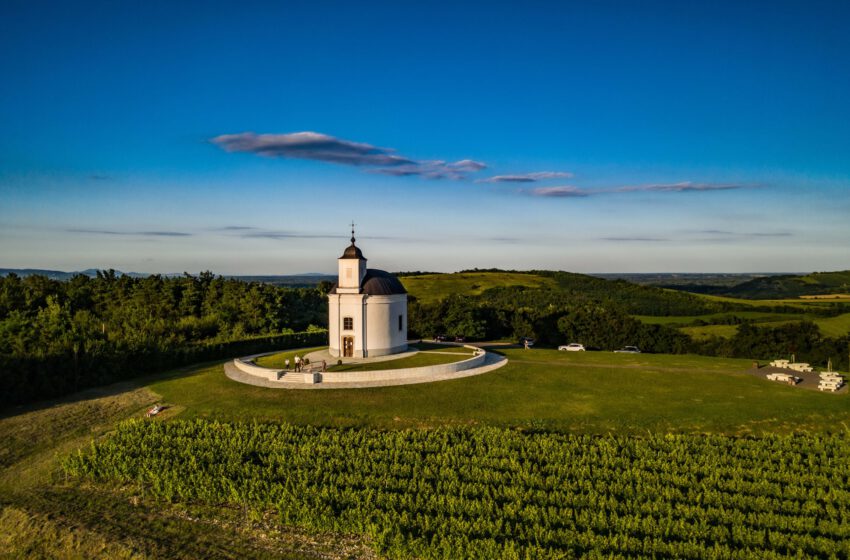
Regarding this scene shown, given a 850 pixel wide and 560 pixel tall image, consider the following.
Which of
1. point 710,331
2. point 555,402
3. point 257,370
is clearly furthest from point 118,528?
point 710,331

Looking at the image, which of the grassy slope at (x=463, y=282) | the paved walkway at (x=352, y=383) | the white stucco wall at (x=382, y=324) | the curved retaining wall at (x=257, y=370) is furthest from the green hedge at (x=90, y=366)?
the grassy slope at (x=463, y=282)

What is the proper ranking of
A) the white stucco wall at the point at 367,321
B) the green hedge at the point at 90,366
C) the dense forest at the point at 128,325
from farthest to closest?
the white stucco wall at the point at 367,321 → the dense forest at the point at 128,325 → the green hedge at the point at 90,366

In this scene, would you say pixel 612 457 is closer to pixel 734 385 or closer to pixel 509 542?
pixel 509 542

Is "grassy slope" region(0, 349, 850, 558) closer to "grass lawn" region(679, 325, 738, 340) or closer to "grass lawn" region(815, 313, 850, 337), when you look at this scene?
"grass lawn" region(679, 325, 738, 340)

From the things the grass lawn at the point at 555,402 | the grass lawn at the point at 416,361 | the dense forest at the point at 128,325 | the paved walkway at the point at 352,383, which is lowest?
the grass lawn at the point at 555,402

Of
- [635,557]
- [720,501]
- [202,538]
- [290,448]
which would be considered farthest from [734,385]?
[202,538]

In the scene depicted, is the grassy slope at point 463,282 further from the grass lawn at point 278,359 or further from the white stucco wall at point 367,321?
the white stucco wall at point 367,321

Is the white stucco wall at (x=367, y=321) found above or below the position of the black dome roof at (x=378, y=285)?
below
